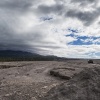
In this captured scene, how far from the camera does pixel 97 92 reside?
10453 millimetres

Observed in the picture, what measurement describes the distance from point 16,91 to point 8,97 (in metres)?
→ 0.82

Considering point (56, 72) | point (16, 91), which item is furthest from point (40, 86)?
point (56, 72)

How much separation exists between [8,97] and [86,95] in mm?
3833

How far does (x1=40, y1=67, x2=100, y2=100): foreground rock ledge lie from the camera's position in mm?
10023

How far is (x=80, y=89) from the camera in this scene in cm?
1055

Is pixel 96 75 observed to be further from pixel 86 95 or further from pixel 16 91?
pixel 16 91

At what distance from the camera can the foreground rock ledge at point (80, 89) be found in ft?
32.9

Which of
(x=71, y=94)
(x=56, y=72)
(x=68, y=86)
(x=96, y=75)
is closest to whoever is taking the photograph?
(x=71, y=94)

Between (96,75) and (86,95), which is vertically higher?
(96,75)

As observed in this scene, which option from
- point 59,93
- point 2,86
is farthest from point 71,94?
point 2,86

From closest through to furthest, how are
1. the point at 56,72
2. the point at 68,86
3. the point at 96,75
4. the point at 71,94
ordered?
1. the point at 71,94
2. the point at 68,86
3. the point at 96,75
4. the point at 56,72

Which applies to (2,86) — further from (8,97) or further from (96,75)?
(96,75)

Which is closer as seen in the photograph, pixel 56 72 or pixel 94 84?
pixel 94 84

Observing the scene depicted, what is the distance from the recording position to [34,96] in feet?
34.3
